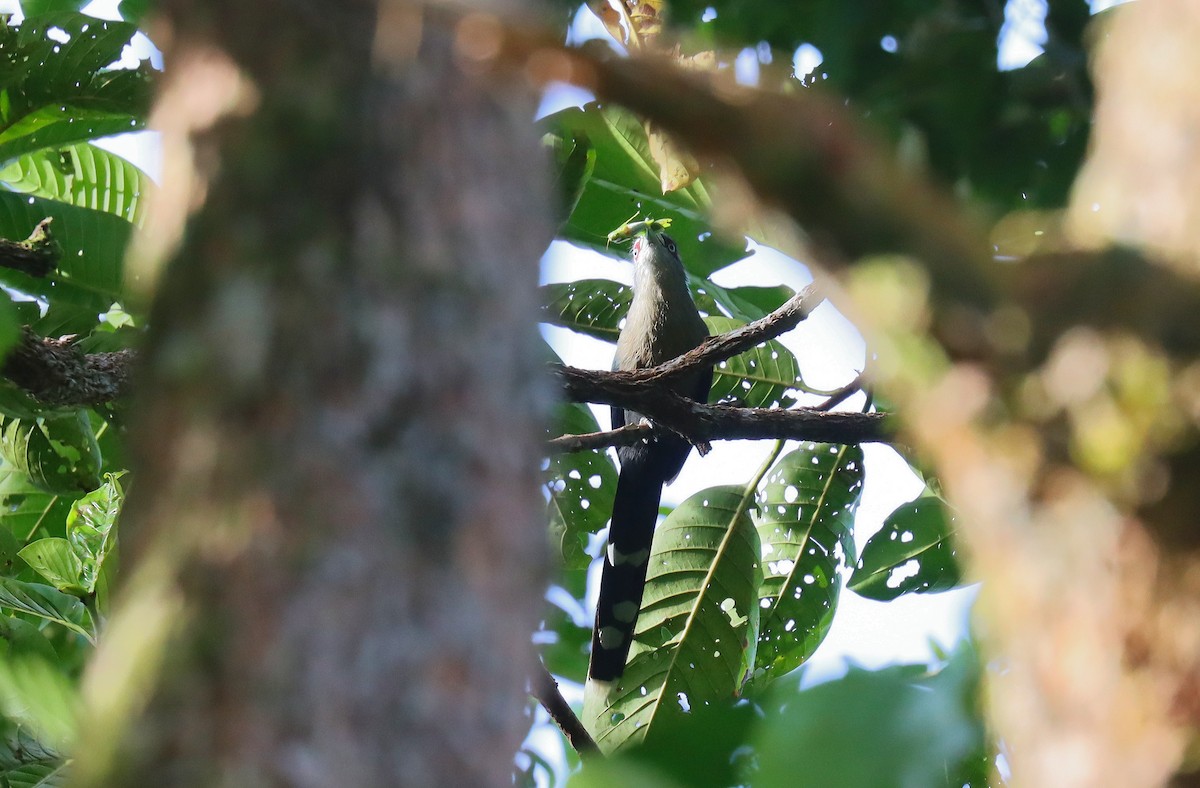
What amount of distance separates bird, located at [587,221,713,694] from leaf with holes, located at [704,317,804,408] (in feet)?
1.84

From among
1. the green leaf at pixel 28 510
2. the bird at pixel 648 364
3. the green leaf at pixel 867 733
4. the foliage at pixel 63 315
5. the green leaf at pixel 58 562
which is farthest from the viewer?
the bird at pixel 648 364

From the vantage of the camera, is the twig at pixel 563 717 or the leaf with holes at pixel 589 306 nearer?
the twig at pixel 563 717

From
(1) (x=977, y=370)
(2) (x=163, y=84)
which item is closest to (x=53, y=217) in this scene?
(2) (x=163, y=84)

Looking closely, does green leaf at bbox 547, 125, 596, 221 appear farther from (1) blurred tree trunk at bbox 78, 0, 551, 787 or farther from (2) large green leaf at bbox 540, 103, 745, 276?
(1) blurred tree trunk at bbox 78, 0, 551, 787

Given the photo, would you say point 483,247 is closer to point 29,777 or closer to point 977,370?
point 977,370

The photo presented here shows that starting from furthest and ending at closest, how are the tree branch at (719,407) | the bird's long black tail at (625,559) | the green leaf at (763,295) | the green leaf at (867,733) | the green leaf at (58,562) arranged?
the green leaf at (763,295) → the bird's long black tail at (625,559) → the green leaf at (58,562) → the tree branch at (719,407) → the green leaf at (867,733)

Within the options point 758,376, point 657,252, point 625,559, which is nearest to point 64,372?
point 758,376

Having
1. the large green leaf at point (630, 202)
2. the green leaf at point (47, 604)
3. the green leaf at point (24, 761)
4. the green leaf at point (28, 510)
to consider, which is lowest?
the green leaf at point (24, 761)

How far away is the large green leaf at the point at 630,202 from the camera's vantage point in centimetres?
368

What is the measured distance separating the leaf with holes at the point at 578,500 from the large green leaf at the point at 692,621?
0.27 m

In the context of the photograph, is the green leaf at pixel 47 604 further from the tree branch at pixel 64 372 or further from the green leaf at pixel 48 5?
the green leaf at pixel 48 5

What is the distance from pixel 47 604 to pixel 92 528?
0.80 ft

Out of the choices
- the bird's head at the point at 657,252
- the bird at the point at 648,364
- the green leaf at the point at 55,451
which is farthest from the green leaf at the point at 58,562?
the bird's head at the point at 657,252

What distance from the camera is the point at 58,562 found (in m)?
3.07
